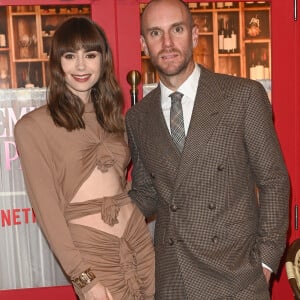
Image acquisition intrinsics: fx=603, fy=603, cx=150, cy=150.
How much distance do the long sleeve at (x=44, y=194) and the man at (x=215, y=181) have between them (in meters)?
0.36

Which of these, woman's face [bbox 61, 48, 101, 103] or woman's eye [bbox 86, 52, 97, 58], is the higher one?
woman's eye [bbox 86, 52, 97, 58]

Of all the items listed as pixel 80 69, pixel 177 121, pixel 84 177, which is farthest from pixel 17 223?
pixel 177 121

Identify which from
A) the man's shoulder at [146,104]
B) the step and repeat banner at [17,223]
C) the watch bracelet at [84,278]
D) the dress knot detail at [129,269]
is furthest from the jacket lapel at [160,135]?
the step and repeat banner at [17,223]

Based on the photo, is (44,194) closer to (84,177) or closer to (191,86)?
(84,177)

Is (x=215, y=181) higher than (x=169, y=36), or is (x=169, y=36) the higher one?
(x=169, y=36)

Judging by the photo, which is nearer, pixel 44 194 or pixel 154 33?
pixel 44 194

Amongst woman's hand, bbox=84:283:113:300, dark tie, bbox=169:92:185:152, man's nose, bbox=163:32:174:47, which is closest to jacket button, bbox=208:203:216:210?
dark tie, bbox=169:92:185:152

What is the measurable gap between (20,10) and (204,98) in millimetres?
1317

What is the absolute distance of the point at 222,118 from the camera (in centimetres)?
213

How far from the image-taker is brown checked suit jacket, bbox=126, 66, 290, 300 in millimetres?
2117

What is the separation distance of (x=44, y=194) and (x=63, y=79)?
46 centimetres

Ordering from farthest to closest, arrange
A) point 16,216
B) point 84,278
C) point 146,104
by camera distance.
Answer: point 16,216
point 146,104
point 84,278

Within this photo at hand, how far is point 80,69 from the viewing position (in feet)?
7.43

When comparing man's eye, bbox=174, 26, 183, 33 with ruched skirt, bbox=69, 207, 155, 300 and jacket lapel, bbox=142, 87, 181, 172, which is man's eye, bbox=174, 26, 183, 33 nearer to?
jacket lapel, bbox=142, 87, 181, 172
